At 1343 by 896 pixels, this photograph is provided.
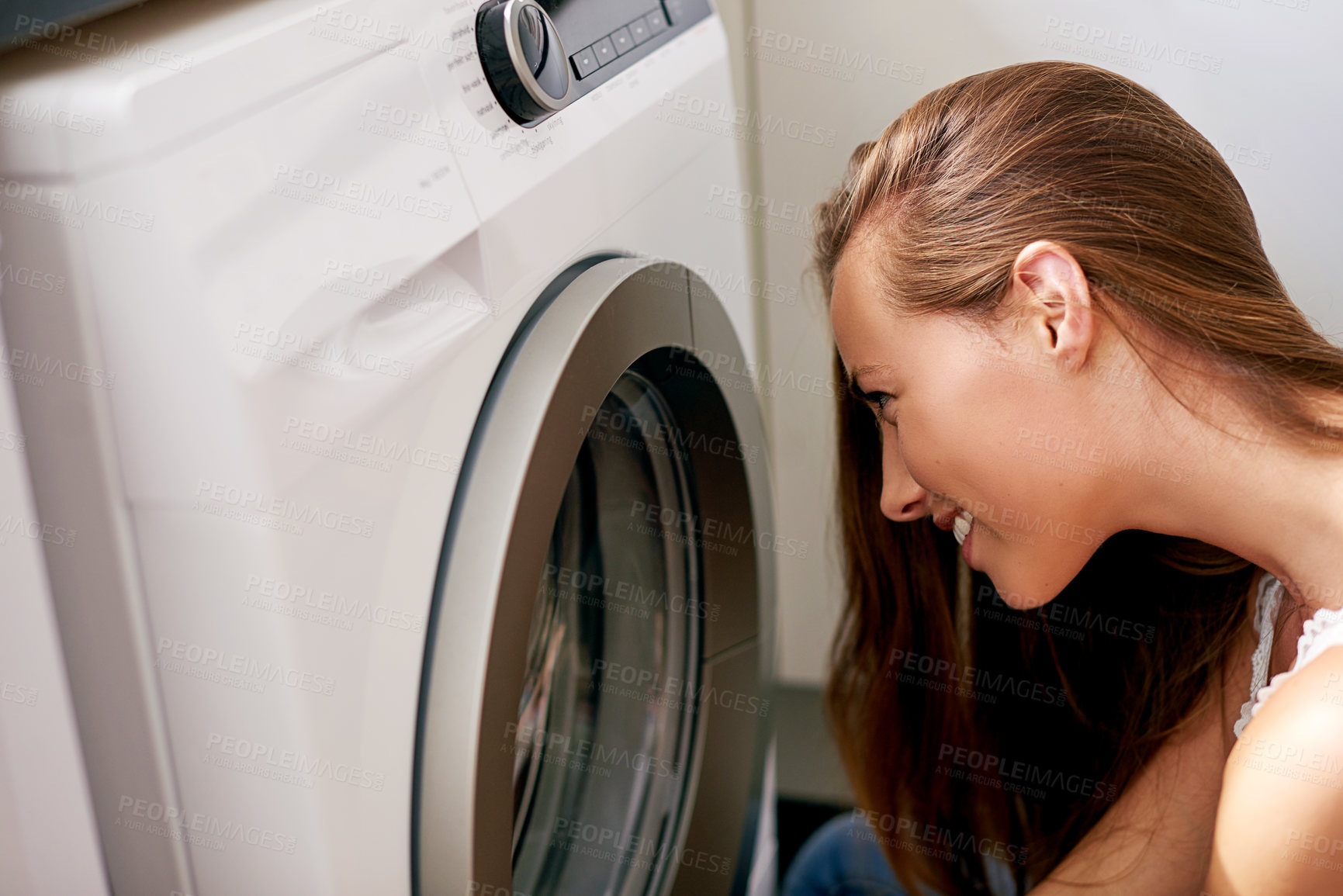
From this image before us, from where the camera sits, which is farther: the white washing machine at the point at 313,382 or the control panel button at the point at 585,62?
the control panel button at the point at 585,62

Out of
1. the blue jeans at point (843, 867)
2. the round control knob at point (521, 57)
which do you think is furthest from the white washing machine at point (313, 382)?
the blue jeans at point (843, 867)

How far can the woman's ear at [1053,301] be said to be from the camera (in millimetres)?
625

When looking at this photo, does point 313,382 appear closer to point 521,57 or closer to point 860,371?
point 521,57

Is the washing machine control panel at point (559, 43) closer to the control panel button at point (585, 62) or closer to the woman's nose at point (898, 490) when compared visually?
the control panel button at point (585, 62)

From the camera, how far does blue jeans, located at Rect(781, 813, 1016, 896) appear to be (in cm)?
124

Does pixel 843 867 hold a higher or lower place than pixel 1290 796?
lower

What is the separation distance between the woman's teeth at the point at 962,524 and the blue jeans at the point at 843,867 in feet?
1.86

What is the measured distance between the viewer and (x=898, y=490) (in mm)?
789

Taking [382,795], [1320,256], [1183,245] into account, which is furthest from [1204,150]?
[382,795]

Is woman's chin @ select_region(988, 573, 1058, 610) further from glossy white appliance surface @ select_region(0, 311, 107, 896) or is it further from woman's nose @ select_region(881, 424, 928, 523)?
glossy white appliance surface @ select_region(0, 311, 107, 896)

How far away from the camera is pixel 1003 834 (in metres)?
1.09

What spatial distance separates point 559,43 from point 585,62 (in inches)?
2.0

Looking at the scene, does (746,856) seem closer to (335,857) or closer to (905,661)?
(905,661)

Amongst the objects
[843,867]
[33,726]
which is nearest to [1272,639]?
[843,867]
